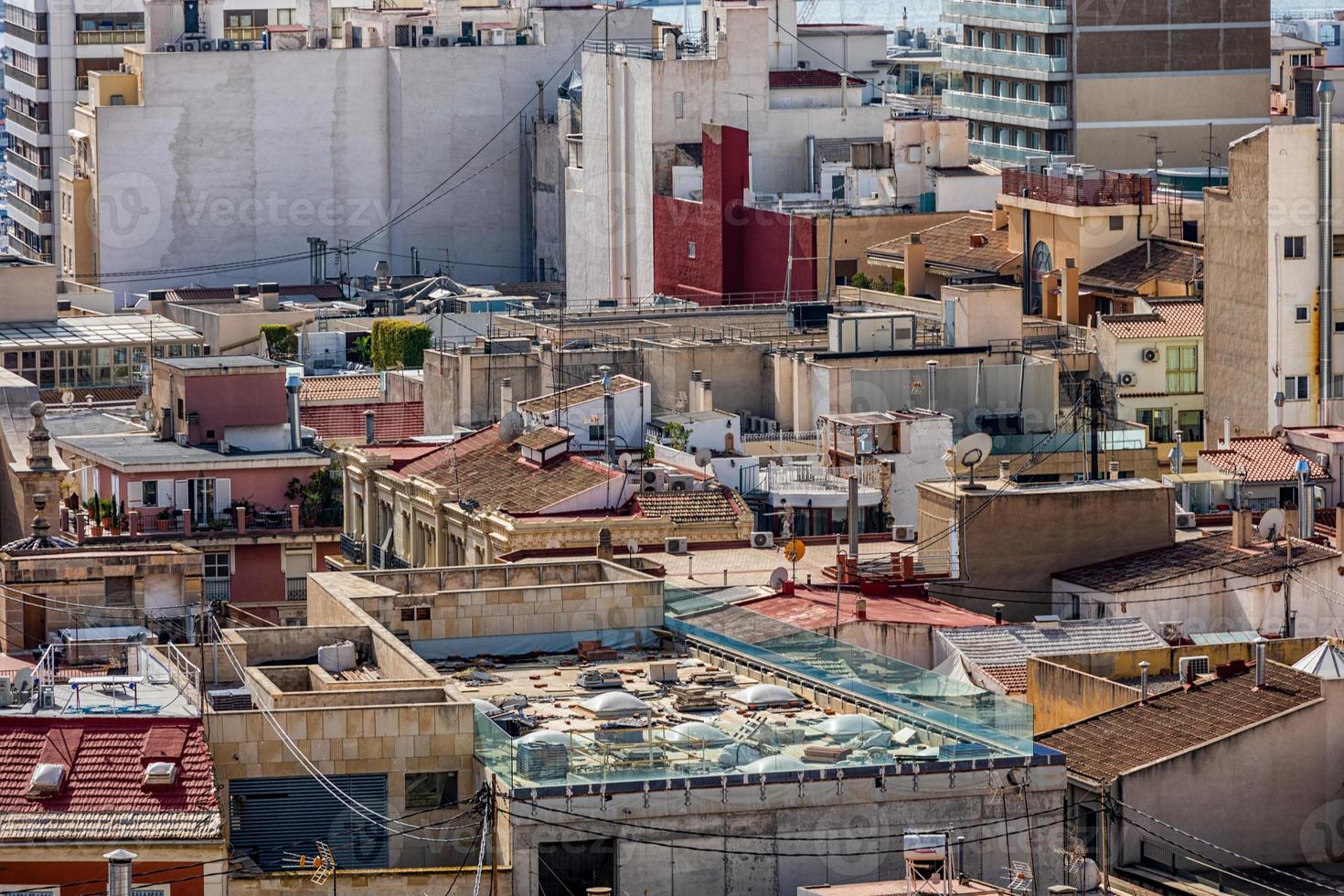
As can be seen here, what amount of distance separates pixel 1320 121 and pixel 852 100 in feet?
139

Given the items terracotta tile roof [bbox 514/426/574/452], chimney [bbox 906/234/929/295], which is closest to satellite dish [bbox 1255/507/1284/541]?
terracotta tile roof [bbox 514/426/574/452]

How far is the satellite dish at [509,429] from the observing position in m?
69.9

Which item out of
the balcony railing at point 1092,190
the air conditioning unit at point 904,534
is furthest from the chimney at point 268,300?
the air conditioning unit at point 904,534

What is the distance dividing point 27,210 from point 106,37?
377 inches

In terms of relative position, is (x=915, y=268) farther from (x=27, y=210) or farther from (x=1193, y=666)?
(x=27, y=210)

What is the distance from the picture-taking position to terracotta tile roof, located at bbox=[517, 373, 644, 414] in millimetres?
73438

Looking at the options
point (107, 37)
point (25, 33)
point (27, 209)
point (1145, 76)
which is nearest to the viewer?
point (1145, 76)

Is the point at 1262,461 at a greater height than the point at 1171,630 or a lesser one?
greater

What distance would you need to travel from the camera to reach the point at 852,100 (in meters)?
125

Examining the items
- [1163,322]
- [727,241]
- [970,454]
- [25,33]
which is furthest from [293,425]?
[25,33]

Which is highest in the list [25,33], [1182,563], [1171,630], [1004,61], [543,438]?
[25,33]

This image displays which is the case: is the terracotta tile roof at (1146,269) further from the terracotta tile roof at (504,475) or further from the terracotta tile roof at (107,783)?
the terracotta tile roof at (107,783)

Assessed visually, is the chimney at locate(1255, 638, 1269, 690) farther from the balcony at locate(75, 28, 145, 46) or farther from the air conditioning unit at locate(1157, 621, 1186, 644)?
the balcony at locate(75, 28, 145, 46)

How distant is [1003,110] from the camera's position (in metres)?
138
